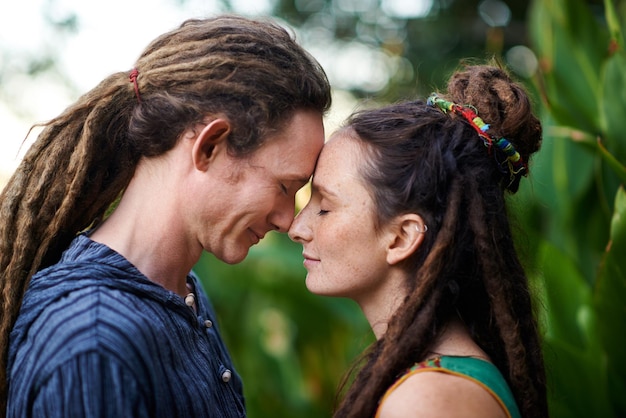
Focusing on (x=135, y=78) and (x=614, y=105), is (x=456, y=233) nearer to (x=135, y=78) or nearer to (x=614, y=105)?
(x=135, y=78)

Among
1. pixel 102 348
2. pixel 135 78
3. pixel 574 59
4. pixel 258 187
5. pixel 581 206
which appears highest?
pixel 135 78

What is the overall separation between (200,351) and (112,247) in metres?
0.37

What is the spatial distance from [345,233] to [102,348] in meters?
0.71

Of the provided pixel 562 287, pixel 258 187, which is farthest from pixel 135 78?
pixel 562 287

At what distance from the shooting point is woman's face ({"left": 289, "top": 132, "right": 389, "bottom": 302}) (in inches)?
81.2

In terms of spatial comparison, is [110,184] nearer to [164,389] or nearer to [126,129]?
[126,129]

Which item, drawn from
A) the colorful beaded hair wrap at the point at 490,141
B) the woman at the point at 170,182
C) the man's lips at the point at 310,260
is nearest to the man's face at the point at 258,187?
the woman at the point at 170,182

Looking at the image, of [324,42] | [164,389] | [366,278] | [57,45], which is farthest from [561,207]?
[57,45]

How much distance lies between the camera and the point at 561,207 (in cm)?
356

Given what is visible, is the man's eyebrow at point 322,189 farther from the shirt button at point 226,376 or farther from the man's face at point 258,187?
the shirt button at point 226,376

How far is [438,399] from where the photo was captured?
5.75 feet

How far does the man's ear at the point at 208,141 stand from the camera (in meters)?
1.99

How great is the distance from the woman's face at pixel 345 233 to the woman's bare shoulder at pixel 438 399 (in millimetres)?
347

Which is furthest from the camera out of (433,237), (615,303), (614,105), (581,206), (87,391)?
(581,206)
